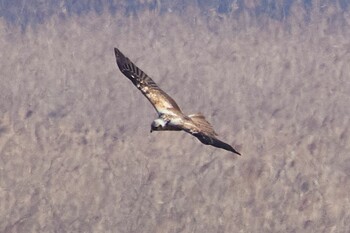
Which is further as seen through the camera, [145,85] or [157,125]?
[145,85]

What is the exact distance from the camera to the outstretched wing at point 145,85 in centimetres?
3416

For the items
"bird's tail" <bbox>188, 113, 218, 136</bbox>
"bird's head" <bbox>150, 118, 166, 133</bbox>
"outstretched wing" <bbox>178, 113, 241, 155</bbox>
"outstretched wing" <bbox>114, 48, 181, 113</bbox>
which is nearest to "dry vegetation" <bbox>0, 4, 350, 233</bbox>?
"outstretched wing" <bbox>114, 48, 181, 113</bbox>

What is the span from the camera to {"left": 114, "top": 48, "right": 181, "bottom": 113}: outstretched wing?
3416 cm

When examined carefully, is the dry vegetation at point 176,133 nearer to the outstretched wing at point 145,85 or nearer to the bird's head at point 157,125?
the outstretched wing at point 145,85

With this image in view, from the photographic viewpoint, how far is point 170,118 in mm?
32031

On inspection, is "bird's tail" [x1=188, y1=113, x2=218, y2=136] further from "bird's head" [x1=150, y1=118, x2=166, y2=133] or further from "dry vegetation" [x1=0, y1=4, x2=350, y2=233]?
"dry vegetation" [x1=0, y1=4, x2=350, y2=233]

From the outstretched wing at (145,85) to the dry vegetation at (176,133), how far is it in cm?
2452

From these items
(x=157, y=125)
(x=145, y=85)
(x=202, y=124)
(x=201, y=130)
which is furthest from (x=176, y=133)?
(x=201, y=130)

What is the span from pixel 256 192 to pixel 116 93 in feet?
43.1

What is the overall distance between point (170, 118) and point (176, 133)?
28.9 meters

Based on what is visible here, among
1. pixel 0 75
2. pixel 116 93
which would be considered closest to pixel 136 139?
pixel 116 93

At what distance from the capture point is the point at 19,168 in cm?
6197

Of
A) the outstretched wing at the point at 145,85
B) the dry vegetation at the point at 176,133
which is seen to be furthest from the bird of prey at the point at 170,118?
the dry vegetation at the point at 176,133

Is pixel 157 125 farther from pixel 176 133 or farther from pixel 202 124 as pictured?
pixel 176 133
